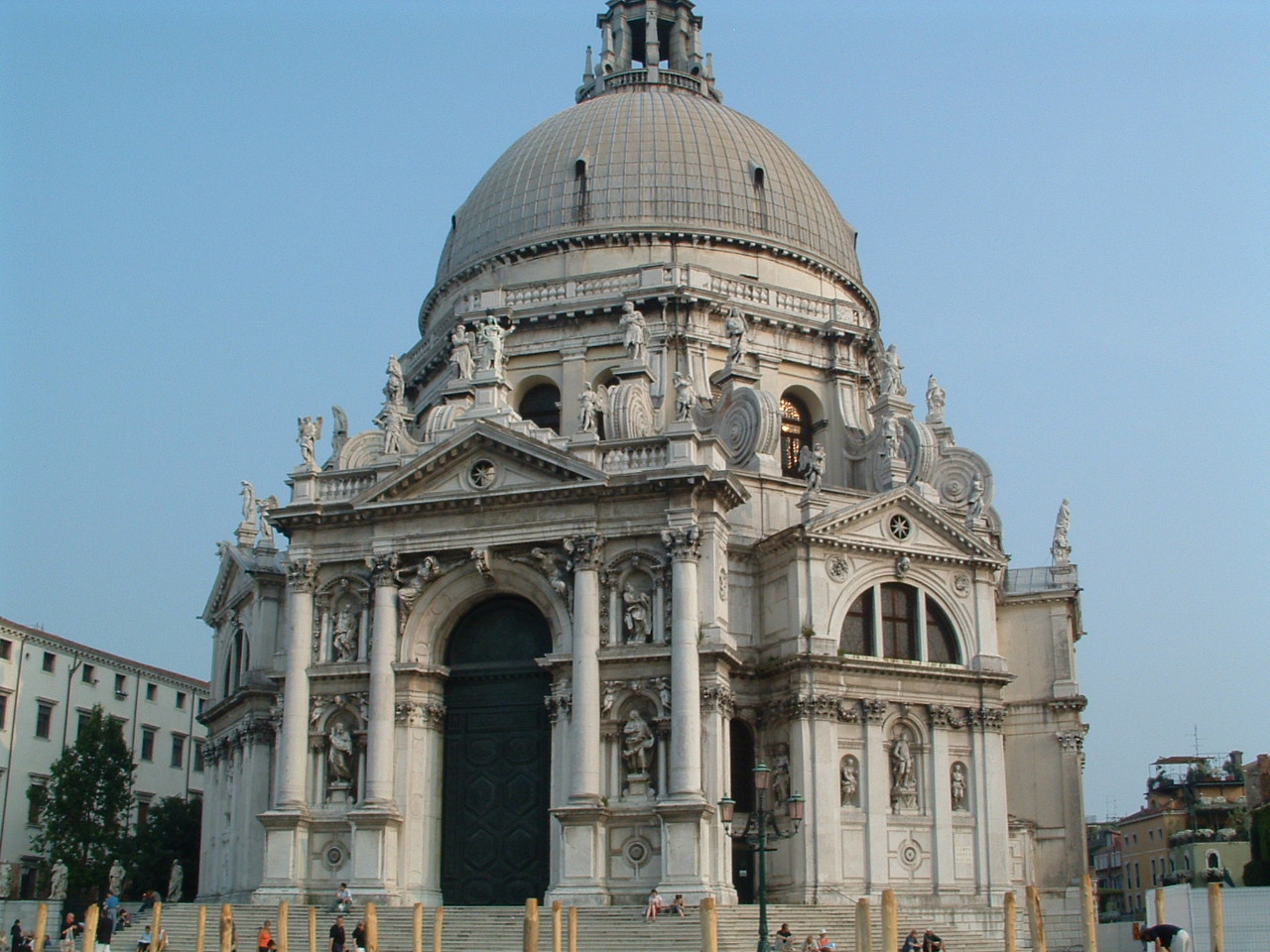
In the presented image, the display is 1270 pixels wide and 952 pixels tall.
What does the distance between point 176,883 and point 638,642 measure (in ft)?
81.9

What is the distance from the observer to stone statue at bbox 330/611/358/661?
39000mm

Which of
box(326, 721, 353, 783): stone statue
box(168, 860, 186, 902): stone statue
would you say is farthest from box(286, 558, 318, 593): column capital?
box(168, 860, 186, 902): stone statue

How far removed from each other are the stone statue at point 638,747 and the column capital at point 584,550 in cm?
365

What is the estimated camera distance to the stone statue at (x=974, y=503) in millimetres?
43906

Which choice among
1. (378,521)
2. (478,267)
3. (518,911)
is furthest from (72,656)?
(518,911)

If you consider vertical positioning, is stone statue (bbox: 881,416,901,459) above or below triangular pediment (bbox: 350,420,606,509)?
above

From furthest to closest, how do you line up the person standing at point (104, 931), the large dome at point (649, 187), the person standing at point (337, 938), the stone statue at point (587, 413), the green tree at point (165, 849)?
the green tree at point (165, 849), the large dome at point (649, 187), the stone statue at point (587, 413), the person standing at point (104, 931), the person standing at point (337, 938)

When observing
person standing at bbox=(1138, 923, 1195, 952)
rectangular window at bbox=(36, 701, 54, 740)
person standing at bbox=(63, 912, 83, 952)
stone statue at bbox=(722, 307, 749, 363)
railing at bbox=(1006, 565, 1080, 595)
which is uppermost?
stone statue at bbox=(722, 307, 749, 363)

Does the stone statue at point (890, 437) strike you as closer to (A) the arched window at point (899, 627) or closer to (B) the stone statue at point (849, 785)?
(A) the arched window at point (899, 627)

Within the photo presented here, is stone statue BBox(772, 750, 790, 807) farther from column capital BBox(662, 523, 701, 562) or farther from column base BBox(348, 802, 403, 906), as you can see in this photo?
column base BBox(348, 802, 403, 906)

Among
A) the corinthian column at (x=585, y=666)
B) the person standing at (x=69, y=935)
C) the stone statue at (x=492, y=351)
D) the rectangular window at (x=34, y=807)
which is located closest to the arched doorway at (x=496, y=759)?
the corinthian column at (x=585, y=666)

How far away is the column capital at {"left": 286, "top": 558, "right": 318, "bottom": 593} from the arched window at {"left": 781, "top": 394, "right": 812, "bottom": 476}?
14.4 meters

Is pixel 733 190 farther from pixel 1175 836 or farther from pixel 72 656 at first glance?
pixel 1175 836

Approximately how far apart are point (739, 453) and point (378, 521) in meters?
9.83
